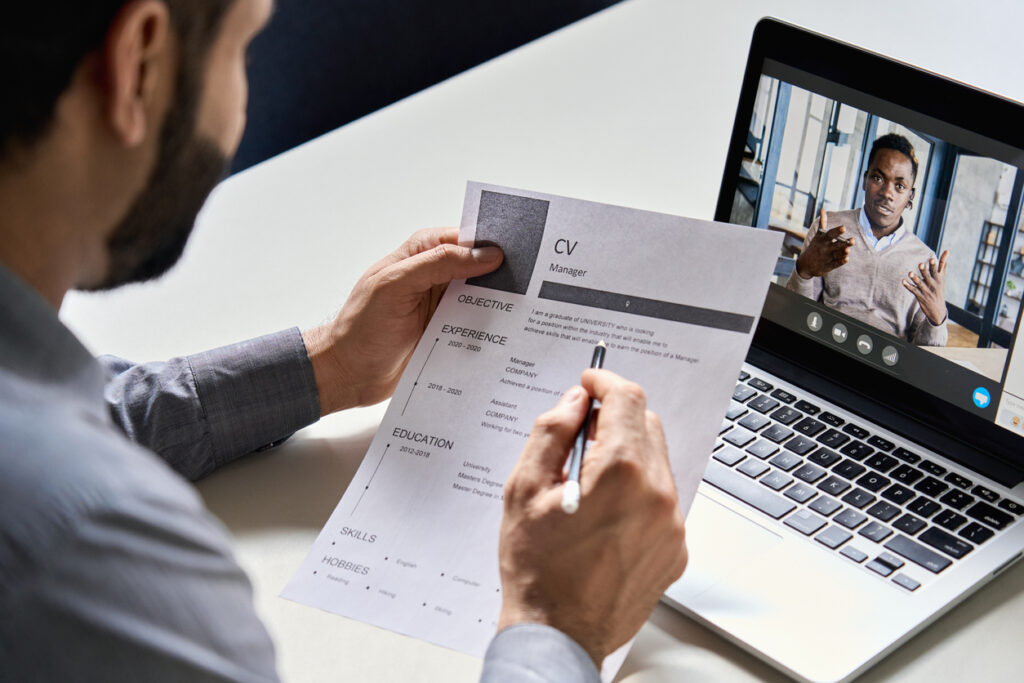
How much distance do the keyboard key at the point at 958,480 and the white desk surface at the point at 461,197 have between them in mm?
73

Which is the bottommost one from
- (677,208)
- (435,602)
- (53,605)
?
(435,602)

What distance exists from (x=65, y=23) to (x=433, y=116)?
993 millimetres

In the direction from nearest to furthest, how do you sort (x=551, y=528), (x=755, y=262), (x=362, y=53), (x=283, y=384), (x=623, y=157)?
(x=551, y=528), (x=755, y=262), (x=283, y=384), (x=623, y=157), (x=362, y=53)

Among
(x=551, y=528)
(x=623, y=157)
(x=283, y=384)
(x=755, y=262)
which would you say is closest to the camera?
(x=551, y=528)

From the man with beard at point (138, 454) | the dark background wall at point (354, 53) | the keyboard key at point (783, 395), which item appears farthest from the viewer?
the dark background wall at point (354, 53)

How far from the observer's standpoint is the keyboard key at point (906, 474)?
82cm

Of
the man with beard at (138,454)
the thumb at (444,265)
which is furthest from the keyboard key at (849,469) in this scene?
the thumb at (444,265)

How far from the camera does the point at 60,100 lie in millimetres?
525

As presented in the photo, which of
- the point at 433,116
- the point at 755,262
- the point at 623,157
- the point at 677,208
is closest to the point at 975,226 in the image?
the point at 755,262

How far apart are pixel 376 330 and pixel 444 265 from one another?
3.6 inches

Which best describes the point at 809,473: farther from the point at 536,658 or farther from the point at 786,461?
the point at 536,658

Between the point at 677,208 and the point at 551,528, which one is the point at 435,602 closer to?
the point at 551,528

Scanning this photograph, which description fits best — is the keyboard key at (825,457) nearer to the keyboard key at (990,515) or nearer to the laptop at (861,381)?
the laptop at (861,381)

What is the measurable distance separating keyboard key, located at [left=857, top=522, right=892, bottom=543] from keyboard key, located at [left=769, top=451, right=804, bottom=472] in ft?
0.27
